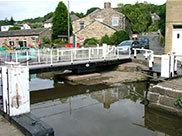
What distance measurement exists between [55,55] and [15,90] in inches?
430

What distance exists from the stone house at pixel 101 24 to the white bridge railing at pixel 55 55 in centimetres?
2076

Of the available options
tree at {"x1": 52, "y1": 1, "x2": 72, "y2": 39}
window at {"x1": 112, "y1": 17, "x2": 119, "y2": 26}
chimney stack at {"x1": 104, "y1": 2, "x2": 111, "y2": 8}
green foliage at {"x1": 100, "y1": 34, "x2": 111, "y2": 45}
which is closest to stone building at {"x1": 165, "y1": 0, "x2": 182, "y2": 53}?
green foliage at {"x1": 100, "y1": 34, "x2": 111, "y2": 45}

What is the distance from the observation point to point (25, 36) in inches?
1829

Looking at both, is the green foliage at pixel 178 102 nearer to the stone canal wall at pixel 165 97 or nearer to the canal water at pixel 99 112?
the stone canal wall at pixel 165 97

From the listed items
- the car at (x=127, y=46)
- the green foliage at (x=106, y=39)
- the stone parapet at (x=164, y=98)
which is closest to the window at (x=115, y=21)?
the green foliage at (x=106, y=39)

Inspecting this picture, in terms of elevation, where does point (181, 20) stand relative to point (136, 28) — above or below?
below

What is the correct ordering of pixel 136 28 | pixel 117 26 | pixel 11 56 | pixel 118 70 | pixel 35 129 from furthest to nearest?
pixel 136 28, pixel 117 26, pixel 118 70, pixel 11 56, pixel 35 129

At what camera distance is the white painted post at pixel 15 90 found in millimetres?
5332

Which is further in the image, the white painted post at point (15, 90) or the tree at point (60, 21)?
the tree at point (60, 21)

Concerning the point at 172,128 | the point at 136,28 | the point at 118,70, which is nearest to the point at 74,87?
the point at 118,70

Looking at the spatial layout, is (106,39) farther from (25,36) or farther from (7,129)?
(7,129)

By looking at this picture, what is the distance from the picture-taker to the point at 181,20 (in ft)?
62.8

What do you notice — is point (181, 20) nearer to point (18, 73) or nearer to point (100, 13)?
point (18, 73)

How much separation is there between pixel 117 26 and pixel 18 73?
39090mm
